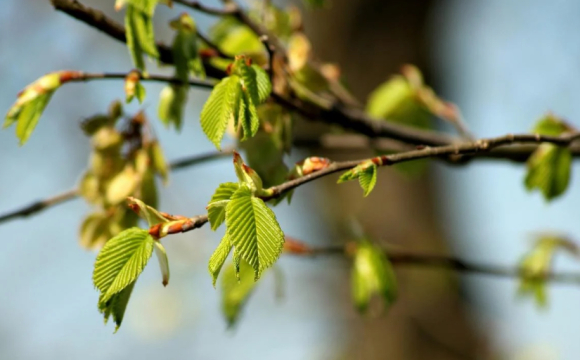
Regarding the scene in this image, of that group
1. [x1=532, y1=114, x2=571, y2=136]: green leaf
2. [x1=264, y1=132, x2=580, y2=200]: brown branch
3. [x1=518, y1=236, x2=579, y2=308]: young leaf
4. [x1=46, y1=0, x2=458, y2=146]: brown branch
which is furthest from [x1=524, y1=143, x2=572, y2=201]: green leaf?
[x1=518, y1=236, x2=579, y2=308]: young leaf

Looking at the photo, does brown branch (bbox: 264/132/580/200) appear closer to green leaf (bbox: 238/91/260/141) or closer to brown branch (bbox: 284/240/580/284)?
green leaf (bbox: 238/91/260/141)

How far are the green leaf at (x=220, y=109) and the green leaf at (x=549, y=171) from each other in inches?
20.5

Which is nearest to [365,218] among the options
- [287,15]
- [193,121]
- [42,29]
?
[193,121]

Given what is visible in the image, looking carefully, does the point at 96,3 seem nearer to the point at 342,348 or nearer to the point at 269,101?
the point at 342,348

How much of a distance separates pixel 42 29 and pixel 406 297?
87.0 inches

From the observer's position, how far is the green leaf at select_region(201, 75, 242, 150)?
64 cm

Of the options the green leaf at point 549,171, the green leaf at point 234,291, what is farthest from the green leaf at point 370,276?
the green leaf at point 549,171

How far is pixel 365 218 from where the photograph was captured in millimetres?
3234

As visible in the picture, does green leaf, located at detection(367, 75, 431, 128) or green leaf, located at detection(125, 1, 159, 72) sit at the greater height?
green leaf, located at detection(367, 75, 431, 128)

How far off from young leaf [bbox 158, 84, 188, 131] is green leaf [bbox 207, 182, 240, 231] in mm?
344

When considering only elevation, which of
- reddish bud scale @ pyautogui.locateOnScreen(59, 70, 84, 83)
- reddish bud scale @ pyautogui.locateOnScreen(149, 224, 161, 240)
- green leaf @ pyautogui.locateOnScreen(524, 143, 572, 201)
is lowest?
reddish bud scale @ pyautogui.locateOnScreen(149, 224, 161, 240)

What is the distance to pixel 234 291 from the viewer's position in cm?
115

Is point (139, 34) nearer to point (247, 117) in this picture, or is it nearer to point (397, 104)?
point (247, 117)

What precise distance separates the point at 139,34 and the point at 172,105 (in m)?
0.15
